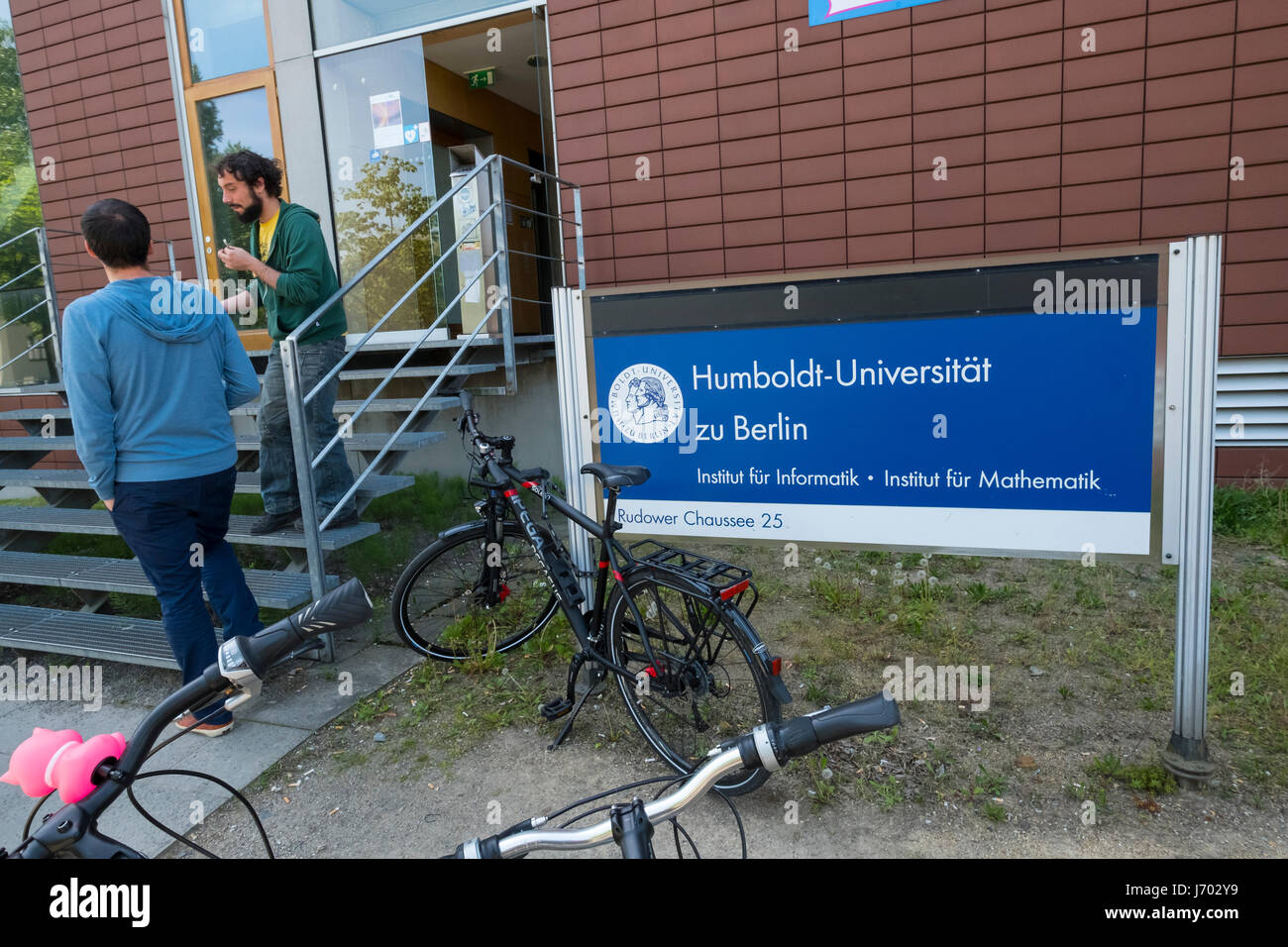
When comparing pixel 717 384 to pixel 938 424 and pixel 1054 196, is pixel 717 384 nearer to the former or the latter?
pixel 938 424

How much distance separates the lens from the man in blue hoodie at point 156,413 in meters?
3.06

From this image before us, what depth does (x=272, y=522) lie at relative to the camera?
4.33 metres

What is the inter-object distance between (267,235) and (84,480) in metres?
2.18

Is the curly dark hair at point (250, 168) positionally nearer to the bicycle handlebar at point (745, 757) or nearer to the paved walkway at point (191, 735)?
the paved walkway at point (191, 735)

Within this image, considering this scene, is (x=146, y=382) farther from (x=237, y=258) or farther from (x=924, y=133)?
(x=924, y=133)

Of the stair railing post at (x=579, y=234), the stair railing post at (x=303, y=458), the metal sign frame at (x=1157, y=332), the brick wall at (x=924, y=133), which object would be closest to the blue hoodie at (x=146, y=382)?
the stair railing post at (x=303, y=458)

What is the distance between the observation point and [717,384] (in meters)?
3.16


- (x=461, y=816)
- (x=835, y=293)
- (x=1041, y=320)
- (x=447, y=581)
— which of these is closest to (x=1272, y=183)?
(x=1041, y=320)

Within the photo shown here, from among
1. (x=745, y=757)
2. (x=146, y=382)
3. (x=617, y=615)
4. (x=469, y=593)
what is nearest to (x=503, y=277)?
(x=469, y=593)

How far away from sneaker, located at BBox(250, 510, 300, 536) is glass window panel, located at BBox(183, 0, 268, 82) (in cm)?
498

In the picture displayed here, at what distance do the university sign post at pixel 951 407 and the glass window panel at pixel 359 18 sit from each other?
4983 mm

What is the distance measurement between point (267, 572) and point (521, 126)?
284 inches

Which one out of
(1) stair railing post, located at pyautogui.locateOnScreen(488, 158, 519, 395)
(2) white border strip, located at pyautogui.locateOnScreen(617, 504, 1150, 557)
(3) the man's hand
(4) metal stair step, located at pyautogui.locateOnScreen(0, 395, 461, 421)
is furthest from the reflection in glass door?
(2) white border strip, located at pyautogui.locateOnScreen(617, 504, 1150, 557)

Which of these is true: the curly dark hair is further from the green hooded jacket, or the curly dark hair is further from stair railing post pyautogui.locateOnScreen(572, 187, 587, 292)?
stair railing post pyautogui.locateOnScreen(572, 187, 587, 292)
